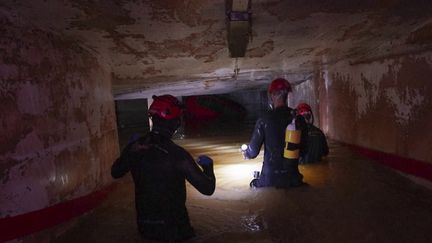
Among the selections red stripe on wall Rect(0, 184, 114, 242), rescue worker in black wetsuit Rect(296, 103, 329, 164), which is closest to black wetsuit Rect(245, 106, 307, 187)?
rescue worker in black wetsuit Rect(296, 103, 329, 164)

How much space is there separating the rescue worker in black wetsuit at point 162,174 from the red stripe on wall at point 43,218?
80 centimetres

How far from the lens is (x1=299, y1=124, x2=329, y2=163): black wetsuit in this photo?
611cm

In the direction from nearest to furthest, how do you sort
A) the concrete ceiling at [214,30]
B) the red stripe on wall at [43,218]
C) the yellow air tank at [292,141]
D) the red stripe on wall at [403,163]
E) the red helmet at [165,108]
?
the red stripe on wall at [43,218] → the red helmet at [165,108] → the concrete ceiling at [214,30] → the yellow air tank at [292,141] → the red stripe on wall at [403,163]

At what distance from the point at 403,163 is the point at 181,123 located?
350cm

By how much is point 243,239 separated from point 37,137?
7.28 feet

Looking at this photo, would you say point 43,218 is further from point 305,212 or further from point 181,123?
point 305,212

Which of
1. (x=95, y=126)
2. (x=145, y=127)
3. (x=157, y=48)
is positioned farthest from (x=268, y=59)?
(x=145, y=127)

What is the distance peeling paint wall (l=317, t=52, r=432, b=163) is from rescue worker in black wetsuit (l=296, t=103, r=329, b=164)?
2.78 feet

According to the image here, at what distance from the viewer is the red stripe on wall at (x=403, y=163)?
14.7 ft

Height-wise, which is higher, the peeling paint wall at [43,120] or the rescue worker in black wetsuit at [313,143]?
the peeling paint wall at [43,120]

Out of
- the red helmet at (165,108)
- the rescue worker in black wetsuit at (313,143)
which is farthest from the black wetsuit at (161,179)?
the rescue worker in black wetsuit at (313,143)

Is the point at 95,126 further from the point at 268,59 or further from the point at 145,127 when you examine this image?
the point at 145,127

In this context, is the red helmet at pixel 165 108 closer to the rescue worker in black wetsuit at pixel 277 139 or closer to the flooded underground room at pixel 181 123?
the flooded underground room at pixel 181 123

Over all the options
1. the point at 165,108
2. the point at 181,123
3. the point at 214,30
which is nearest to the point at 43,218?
the point at 165,108
